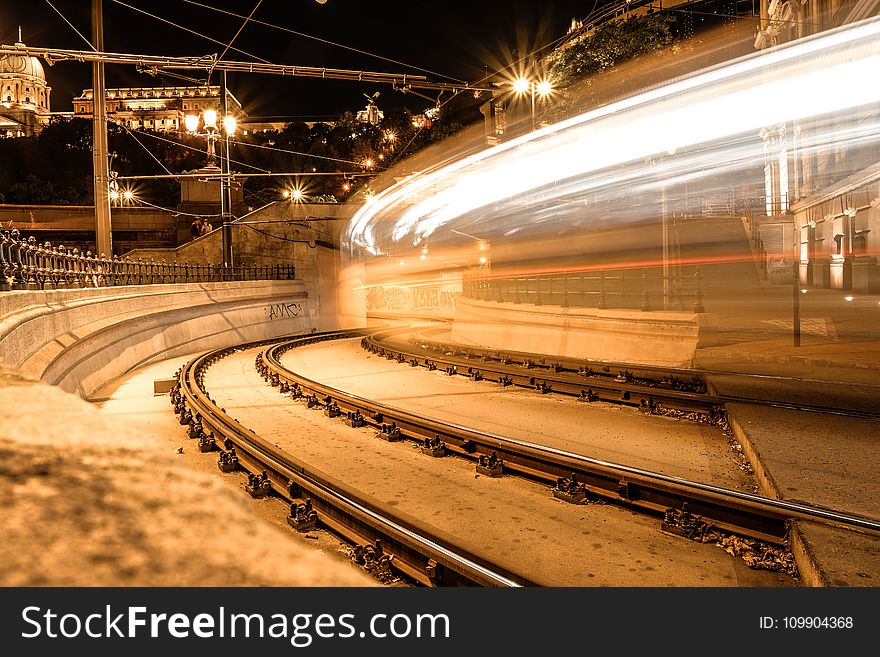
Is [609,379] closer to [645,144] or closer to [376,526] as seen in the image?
[645,144]

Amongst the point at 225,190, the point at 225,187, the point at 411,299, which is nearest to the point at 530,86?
the point at 225,187

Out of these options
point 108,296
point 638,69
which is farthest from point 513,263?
point 108,296

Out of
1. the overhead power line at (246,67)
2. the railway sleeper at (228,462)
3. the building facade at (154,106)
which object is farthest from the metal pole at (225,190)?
the building facade at (154,106)

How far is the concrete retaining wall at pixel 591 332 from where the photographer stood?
15.6 meters

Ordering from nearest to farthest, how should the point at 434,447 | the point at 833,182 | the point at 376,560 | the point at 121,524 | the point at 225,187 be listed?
the point at 121,524 → the point at 376,560 → the point at 434,447 → the point at 225,187 → the point at 833,182

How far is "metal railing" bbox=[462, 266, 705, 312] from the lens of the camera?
16.9m

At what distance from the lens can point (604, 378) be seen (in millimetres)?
14250

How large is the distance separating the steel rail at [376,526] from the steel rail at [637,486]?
2.25 metres

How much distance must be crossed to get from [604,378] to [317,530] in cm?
945

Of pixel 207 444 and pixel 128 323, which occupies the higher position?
pixel 128 323

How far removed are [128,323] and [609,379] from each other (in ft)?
41.6

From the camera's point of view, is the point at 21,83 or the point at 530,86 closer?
the point at 530,86

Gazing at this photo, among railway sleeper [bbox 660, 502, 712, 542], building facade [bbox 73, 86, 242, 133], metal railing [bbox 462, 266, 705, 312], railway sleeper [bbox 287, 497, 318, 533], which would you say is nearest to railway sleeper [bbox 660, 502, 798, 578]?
railway sleeper [bbox 660, 502, 712, 542]

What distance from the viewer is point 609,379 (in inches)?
554
